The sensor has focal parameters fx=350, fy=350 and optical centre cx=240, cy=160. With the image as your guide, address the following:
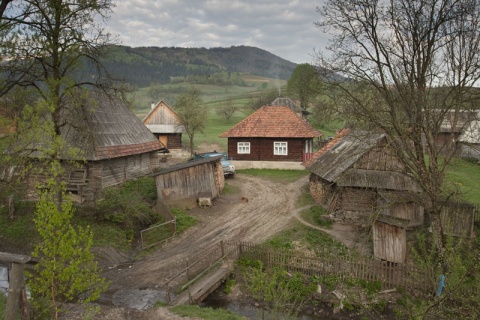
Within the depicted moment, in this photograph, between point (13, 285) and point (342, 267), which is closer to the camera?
point (13, 285)

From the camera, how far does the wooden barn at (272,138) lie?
1278 inches

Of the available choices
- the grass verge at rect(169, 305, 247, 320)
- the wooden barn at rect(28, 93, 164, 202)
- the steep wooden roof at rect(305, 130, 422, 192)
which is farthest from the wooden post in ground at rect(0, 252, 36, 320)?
the steep wooden roof at rect(305, 130, 422, 192)

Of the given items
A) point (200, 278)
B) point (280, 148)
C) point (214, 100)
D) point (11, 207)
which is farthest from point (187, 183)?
point (214, 100)

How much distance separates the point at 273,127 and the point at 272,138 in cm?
112

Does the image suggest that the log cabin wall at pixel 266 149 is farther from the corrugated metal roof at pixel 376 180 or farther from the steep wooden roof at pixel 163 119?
the corrugated metal roof at pixel 376 180

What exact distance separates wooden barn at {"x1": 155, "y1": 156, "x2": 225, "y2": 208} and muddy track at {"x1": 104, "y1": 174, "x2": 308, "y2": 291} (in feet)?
3.14

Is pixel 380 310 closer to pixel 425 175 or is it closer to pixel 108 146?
pixel 425 175

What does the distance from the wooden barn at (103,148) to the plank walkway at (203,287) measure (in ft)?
27.8

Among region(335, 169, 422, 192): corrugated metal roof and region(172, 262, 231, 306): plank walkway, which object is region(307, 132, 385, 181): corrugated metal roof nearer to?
region(335, 169, 422, 192): corrugated metal roof

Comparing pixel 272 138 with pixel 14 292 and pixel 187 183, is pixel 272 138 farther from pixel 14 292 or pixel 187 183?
pixel 14 292

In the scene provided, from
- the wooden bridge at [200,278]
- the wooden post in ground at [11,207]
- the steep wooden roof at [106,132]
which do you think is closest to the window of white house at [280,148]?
the steep wooden roof at [106,132]

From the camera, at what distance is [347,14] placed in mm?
13344

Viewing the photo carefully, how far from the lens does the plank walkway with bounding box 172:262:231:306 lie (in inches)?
468

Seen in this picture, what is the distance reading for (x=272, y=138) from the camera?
108 ft
